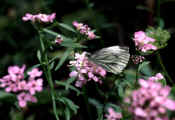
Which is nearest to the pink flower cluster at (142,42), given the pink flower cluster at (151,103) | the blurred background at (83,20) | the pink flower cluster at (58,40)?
the pink flower cluster at (58,40)

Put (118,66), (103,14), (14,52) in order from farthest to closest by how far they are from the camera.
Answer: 1. (103,14)
2. (14,52)
3. (118,66)

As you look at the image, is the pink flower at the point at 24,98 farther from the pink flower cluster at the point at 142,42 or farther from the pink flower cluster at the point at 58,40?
the pink flower cluster at the point at 142,42

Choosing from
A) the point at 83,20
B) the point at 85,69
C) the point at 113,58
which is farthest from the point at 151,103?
the point at 83,20

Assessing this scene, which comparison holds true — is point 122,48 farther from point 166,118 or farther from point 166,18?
point 166,18

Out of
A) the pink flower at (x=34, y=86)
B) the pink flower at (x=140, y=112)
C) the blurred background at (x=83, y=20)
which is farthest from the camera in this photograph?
the blurred background at (x=83, y=20)

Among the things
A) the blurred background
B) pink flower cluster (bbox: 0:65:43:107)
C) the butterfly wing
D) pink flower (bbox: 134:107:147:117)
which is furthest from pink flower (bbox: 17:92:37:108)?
the blurred background

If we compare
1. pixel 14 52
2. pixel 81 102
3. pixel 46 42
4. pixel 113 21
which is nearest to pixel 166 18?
pixel 113 21
